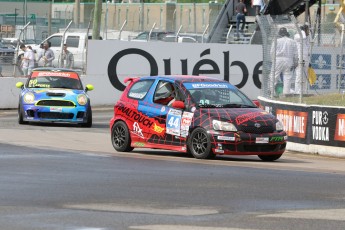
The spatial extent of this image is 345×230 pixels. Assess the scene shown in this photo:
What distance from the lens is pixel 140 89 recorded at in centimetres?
1972

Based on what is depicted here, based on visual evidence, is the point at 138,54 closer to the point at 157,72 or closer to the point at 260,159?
the point at 157,72

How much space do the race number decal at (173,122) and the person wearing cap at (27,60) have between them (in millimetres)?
16153

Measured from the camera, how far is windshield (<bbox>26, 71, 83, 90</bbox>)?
26938 millimetres

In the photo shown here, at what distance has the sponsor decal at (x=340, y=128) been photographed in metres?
19.5

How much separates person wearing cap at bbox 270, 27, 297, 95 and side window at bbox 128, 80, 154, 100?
11.8 feet

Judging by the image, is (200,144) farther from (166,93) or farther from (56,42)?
(56,42)

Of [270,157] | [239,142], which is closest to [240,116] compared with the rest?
[239,142]

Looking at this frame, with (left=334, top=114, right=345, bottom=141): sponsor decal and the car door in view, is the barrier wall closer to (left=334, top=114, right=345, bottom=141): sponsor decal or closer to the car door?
(left=334, top=114, right=345, bottom=141): sponsor decal

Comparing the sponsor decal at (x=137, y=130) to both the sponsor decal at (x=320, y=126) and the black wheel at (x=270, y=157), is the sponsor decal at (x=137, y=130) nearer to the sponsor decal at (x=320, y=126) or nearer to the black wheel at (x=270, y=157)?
the black wheel at (x=270, y=157)

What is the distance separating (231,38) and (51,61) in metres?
7.65

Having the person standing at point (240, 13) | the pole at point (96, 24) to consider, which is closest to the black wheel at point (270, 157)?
the person standing at point (240, 13)

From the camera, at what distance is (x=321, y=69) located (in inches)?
874

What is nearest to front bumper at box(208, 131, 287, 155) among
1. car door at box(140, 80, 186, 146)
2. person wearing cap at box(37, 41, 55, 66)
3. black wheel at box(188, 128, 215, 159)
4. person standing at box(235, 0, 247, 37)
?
black wheel at box(188, 128, 215, 159)

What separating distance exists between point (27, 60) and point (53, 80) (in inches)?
303
